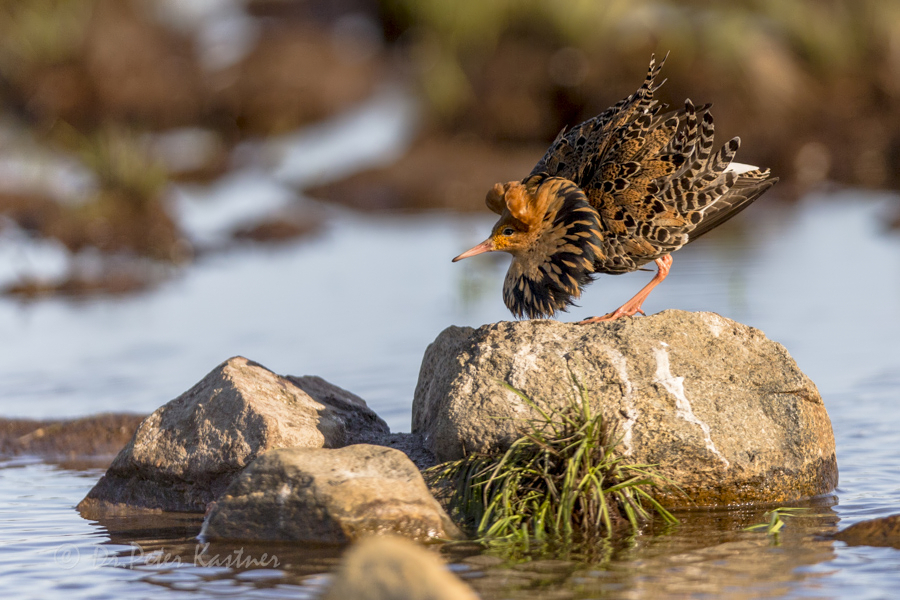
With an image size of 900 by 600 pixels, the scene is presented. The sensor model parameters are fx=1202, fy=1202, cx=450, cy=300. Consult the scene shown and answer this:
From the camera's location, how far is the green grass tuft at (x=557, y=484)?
21.2 feet

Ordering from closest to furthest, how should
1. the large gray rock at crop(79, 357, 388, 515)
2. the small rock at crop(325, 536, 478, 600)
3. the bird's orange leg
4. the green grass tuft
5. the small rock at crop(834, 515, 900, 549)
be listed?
the small rock at crop(325, 536, 478, 600)
the small rock at crop(834, 515, 900, 549)
the green grass tuft
the large gray rock at crop(79, 357, 388, 515)
the bird's orange leg

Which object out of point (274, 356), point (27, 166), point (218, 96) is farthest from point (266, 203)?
point (274, 356)

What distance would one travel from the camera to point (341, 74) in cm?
2706

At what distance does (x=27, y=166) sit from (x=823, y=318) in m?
14.4

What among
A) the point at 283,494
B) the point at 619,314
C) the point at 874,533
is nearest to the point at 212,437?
the point at 283,494

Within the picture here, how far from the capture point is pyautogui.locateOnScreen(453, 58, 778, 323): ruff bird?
7.33m

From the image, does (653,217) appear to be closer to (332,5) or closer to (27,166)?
(27,166)

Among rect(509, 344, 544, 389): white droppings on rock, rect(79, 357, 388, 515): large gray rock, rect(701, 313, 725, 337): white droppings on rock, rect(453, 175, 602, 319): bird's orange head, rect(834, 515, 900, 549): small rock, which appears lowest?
rect(834, 515, 900, 549): small rock

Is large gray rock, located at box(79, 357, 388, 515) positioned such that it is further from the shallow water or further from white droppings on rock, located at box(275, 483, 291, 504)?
white droppings on rock, located at box(275, 483, 291, 504)

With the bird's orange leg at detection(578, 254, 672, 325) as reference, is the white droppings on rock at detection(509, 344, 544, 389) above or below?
below

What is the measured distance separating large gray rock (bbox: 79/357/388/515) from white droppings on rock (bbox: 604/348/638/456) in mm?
1750

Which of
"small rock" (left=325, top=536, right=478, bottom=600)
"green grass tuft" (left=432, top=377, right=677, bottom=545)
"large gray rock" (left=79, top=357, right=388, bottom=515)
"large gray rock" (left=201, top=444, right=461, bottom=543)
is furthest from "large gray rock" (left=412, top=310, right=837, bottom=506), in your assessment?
"small rock" (left=325, top=536, right=478, bottom=600)

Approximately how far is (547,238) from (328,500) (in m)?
2.14

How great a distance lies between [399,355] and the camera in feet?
39.0
